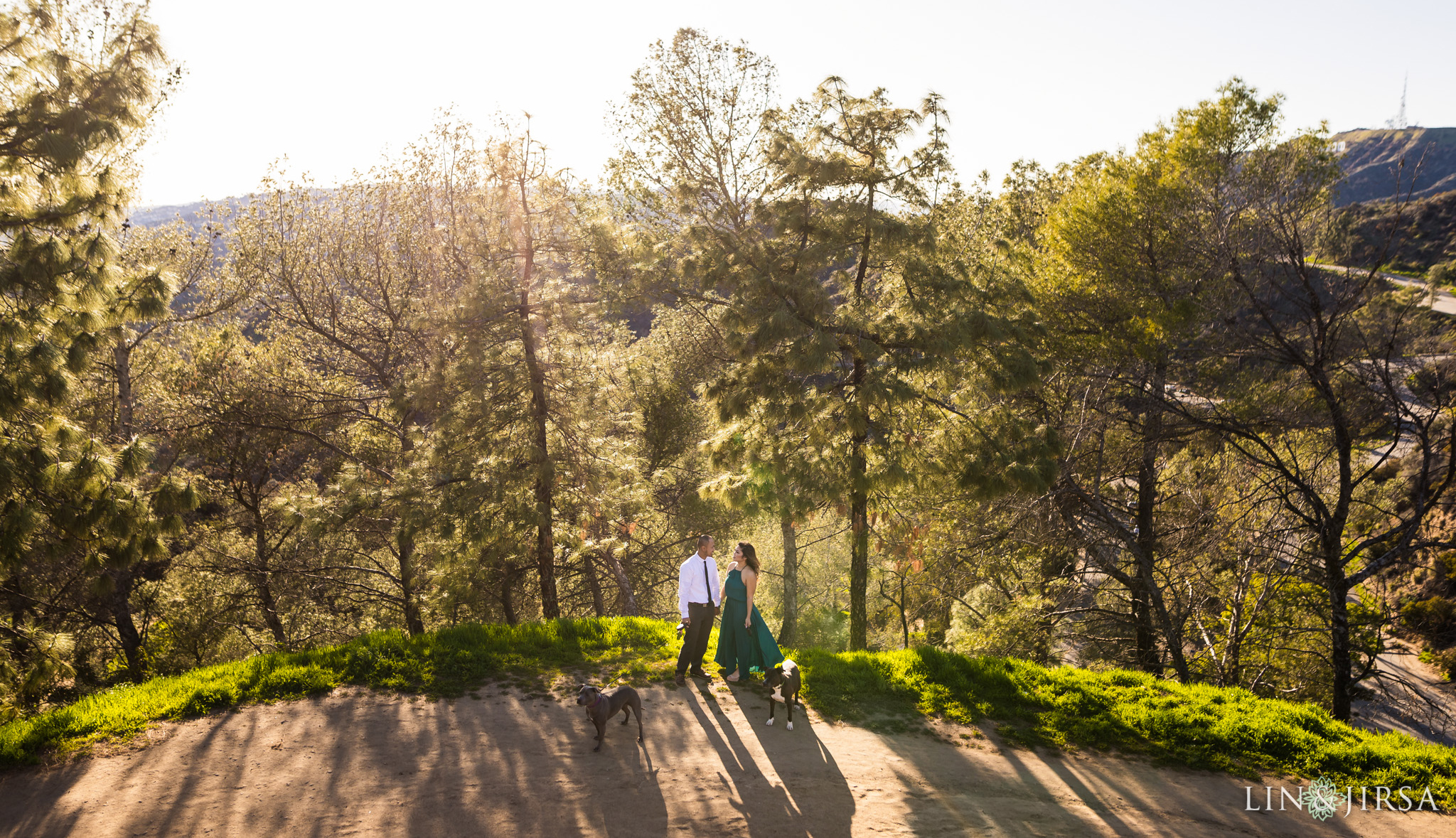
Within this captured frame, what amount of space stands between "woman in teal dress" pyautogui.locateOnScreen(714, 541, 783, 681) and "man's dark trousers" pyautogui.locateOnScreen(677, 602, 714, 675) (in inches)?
7.1

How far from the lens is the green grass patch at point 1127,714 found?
20.9ft

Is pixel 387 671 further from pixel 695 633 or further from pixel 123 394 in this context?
pixel 123 394

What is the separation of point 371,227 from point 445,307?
7246mm

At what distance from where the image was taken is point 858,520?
1181 cm

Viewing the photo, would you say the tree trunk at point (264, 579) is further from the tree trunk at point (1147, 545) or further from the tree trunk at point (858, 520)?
the tree trunk at point (1147, 545)

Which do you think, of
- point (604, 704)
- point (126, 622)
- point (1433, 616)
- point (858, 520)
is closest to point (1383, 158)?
point (1433, 616)

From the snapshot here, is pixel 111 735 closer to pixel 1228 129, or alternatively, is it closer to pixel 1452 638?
pixel 1228 129

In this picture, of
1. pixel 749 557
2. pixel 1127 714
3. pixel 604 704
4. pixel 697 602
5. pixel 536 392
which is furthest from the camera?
pixel 536 392

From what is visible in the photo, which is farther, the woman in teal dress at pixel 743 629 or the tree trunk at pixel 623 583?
the tree trunk at pixel 623 583

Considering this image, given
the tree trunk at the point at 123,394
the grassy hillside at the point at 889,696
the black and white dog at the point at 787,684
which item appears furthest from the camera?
the tree trunk at the point at 123,394

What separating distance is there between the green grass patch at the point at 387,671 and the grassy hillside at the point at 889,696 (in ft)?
0.05

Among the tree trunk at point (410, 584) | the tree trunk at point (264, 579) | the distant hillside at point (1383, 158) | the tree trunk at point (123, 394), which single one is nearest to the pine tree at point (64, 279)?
the tree trunk at point (410, 584)

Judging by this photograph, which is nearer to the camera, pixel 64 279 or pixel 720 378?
pixel 64 279

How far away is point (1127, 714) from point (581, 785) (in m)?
5.44
